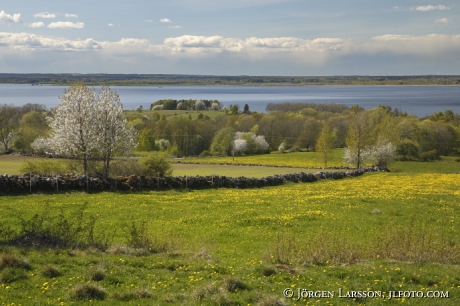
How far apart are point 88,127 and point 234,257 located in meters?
27.7

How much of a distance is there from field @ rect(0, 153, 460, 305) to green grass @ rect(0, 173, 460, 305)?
3cm

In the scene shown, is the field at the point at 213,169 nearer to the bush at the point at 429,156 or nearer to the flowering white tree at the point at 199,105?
the bush at the point at 429,156

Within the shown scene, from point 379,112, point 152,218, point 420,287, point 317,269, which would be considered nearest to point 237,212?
point 152,218

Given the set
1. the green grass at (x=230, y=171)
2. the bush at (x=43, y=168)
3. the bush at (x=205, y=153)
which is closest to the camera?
the bush at (x=43, y=168)

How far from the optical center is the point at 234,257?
1359 cm

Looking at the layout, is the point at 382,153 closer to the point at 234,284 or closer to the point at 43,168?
the point at 43,168

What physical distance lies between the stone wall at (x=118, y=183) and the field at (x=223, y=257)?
259cm

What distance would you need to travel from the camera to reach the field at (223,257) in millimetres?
8820

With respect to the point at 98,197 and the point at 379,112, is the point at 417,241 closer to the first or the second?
the point at 98,197

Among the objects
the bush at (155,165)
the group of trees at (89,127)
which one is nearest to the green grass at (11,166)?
the group of trees at (89,127)

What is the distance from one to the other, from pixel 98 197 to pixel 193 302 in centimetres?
1862

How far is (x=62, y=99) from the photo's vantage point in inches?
1515

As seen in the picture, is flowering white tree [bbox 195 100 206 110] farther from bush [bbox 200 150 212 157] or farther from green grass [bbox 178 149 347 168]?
green grass [bbox 178 149 347 168]

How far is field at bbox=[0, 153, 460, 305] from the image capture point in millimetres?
8820
